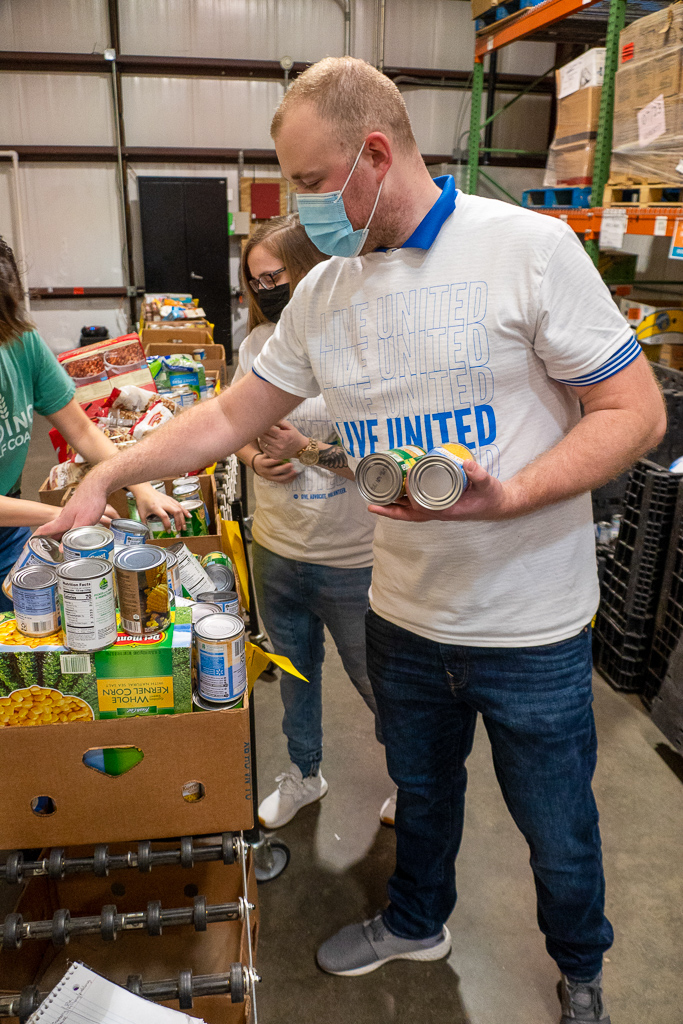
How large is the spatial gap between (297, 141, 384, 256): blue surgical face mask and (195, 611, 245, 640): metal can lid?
2.21 ft

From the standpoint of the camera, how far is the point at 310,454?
1914mm

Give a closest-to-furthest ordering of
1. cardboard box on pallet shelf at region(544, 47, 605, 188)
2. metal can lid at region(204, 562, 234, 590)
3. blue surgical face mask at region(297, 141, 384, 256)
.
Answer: blue surgical face mask at region(297, 141, 384, 256) < metal can lid at region(204, 562, 234, 590) < cardboard box on pallet shelf at region(544, 47, 605, 188)

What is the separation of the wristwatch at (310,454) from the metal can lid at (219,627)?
769 millimetres

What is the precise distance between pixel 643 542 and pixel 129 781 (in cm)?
235

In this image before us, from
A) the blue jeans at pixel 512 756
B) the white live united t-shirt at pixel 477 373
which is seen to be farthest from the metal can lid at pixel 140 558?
the blue jeans at pixel 512 756

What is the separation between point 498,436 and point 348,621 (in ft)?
3.04

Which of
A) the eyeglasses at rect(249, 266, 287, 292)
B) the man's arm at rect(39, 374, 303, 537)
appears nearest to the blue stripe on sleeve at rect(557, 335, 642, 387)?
the man's arm at rect(39, 374, 303, 537)

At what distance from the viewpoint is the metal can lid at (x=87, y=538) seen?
3.88ft

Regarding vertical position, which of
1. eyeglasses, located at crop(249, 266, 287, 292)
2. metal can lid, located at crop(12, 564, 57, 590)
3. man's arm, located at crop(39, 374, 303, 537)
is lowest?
metal can lid, located at crop(12, 564, 57, 590)

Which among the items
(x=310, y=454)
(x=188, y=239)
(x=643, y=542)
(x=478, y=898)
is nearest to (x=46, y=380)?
(x=310, y=454)

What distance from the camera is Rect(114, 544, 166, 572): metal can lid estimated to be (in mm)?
1121

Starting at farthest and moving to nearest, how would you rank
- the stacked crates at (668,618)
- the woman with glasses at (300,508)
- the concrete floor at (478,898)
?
the stacked crates at (668,618) → the woman with glasses at (300,508) → the concrete floor at (478,898)

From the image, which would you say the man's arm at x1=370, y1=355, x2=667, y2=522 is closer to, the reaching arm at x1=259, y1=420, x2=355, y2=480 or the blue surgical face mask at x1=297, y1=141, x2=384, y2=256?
the blue surgical face mask at x1=297, y1=141, x2=384, y2=256

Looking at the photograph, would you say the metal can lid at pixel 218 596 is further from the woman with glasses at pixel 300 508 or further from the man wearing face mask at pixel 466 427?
the woman with glasses at pixel 300 508
